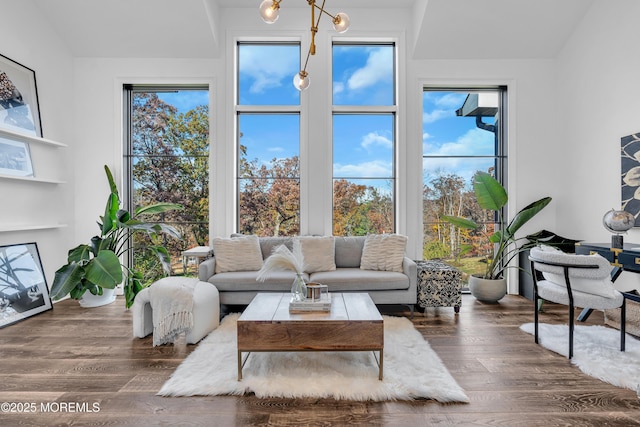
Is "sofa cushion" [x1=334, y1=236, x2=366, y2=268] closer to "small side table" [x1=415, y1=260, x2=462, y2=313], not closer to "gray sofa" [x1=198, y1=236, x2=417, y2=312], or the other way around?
"gray sofa" [x1=198, y1=236, x2=417, y2=312]

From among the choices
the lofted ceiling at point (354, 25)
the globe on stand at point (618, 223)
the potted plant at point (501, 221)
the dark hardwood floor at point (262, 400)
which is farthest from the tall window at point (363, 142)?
the globe on stand at point (618, 223)

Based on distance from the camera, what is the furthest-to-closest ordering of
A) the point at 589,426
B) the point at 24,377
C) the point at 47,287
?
the point at 47,287, the point at 24,377, the point at 589,426

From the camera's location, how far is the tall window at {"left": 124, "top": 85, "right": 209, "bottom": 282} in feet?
16.5

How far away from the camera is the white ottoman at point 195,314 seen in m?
3.09

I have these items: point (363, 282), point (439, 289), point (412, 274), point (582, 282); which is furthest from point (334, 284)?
point (582, 282)

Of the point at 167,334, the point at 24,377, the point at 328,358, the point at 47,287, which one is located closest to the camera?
the point at 24,377

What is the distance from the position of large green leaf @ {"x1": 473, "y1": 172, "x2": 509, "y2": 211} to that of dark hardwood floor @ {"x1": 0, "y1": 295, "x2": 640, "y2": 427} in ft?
5.45

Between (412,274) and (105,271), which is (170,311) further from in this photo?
(412,274)

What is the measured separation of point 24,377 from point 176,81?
387cm

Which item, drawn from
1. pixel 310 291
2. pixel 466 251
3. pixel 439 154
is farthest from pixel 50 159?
pixel 466 251

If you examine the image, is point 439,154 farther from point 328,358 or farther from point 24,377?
point 24,377

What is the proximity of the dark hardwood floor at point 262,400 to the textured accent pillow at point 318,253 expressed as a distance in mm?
1367

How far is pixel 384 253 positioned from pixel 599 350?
2.09 meters

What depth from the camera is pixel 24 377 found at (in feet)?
8.02
